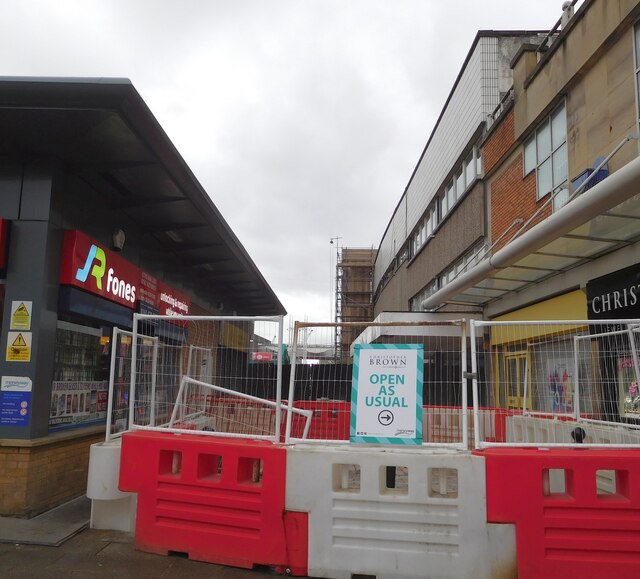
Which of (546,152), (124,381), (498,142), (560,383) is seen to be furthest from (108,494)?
(498,142)

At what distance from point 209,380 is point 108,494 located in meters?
1.98

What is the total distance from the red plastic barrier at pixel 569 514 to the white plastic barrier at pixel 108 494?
11.8 ft

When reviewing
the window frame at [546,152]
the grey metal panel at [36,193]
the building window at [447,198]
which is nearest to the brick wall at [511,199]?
the window frame at [546,152]

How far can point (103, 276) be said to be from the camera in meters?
8.30

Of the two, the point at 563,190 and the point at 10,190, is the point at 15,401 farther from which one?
the point at 563,190

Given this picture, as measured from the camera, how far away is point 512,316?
553 inches

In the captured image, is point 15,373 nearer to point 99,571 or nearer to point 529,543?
point 99,571

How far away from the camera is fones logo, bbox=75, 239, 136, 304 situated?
7703 mm

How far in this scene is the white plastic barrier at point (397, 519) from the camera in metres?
4.71

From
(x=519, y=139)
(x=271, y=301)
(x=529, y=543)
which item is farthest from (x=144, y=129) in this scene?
(x=271, y=301)

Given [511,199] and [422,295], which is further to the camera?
[422,295]

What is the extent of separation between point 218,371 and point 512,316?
30.3 feet

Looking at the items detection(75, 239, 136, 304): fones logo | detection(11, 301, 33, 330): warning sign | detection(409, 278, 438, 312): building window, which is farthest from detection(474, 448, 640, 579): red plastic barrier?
detection(409, 278, 438, 312): building window

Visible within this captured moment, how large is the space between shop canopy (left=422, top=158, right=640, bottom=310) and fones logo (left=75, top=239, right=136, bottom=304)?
6452 mm
